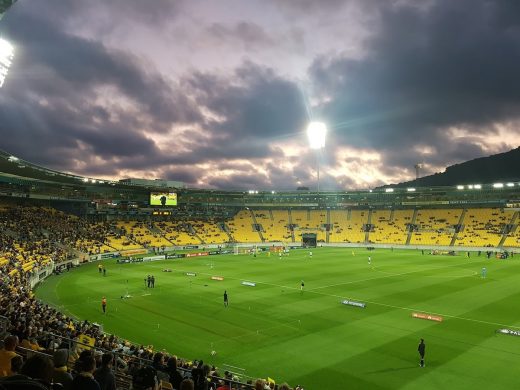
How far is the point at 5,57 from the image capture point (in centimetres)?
1847

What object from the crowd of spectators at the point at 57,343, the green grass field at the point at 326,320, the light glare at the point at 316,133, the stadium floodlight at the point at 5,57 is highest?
the light glare at the point at 316,133

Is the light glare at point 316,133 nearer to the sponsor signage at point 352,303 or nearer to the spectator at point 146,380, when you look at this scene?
the sponsor signage at point 352,303

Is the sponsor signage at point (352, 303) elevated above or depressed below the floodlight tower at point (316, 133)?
below

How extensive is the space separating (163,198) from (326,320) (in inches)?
2498

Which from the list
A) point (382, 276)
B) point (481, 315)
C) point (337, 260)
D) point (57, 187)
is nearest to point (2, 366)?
point (481, 315)

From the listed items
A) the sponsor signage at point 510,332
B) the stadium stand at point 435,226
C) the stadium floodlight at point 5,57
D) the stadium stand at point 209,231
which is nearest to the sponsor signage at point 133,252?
the stadium stand at point 209,231

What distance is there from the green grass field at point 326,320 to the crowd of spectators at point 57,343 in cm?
354

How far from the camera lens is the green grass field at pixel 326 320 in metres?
19.8

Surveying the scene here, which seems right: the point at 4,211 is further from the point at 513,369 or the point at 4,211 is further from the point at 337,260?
the point at 513,369

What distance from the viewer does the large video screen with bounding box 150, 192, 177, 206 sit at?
85625mm

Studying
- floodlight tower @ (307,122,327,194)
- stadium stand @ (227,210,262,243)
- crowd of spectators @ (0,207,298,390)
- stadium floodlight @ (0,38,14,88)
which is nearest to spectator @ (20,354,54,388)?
crowd of spectators @ (0,207,298,390)

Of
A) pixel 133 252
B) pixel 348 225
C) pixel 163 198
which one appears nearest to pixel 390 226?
pixel 348 225

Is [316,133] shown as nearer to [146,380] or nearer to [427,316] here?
[427,316]

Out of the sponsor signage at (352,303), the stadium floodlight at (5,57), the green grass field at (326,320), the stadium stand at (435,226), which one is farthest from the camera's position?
the stadium stand at (435,226)
